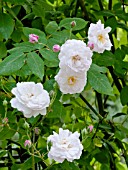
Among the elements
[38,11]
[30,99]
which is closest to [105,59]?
[38,11]

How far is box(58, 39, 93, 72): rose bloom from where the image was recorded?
0.97 meters

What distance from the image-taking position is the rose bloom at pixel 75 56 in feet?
3.19

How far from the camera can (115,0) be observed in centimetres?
201

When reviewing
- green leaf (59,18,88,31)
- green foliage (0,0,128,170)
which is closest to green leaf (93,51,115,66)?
green foliage (0,0,128,170)

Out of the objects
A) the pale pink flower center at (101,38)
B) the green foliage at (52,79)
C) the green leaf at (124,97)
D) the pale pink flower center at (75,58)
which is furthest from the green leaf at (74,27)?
the green leaf at (124,97)

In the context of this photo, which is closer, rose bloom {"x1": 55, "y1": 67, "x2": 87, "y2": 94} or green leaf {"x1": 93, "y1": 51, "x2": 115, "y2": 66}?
rose bloom {"x1": 55, "y1": 67, "x2": 87, "y2": 94}

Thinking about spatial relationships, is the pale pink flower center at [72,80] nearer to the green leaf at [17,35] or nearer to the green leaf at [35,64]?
the green leaf at [35,64]

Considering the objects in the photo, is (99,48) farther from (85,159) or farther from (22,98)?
(85,159)

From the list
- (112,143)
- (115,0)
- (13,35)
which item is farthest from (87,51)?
(115,0)

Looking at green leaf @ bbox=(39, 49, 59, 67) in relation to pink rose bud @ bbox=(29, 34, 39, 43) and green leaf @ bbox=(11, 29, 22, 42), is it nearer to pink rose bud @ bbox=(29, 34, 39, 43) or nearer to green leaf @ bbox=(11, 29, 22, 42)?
pink rose bud @ bbox=(29, 34, 39, 43)

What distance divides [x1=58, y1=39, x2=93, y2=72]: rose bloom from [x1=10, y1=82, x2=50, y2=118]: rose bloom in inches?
3.0

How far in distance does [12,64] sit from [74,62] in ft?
0.45

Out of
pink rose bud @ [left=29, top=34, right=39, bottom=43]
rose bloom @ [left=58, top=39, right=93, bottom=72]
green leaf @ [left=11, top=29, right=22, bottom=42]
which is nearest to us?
rose bloom @ [left=58, top=39, right=93, bottom=72]

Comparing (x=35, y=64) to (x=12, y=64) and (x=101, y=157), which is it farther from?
(x=101, y=157)
